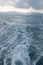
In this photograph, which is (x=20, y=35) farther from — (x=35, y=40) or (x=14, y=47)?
(x=14, y=47)

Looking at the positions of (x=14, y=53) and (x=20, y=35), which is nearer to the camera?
(x=14, y=53)

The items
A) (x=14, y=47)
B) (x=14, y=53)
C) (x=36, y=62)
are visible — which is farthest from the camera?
(x=14, y=47)

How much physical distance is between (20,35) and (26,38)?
2.19 m

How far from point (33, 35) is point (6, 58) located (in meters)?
11.3

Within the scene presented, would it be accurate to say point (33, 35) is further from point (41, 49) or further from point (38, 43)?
point (41, 49)

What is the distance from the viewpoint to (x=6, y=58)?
2920 cm

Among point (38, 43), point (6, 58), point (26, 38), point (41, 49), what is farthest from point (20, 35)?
point (6, 58)

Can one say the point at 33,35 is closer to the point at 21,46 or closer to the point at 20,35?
the point at 20,35

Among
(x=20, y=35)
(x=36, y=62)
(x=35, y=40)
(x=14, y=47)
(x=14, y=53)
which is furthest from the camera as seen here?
(x=20, y=35)

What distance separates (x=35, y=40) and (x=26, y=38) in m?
1.98

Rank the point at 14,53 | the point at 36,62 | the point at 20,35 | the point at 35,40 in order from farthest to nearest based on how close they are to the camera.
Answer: the point at 20,35, the point at 35,40, the point at 14,53, the point at 36,62

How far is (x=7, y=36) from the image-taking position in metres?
37.8

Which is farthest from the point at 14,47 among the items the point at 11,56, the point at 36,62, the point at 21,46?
the point at 36,62

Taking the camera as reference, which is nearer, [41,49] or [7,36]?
[41,49]
